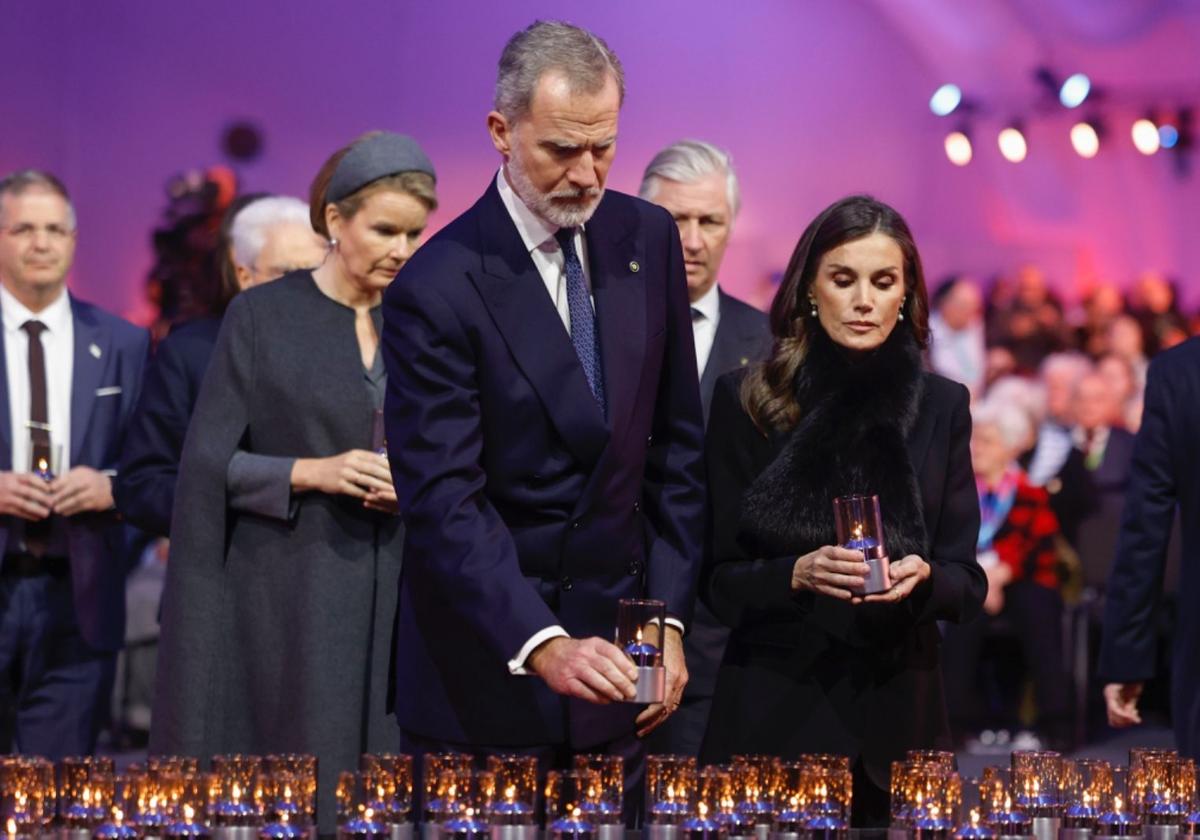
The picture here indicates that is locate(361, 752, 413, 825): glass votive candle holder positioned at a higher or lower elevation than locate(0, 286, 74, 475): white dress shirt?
lower

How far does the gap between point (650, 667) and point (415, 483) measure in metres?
0.54

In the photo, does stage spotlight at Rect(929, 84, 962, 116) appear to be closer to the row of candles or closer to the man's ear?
the man's ear

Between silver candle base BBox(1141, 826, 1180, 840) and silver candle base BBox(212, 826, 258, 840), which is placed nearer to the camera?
silver candle base BBox(212, 826, 258, 840)

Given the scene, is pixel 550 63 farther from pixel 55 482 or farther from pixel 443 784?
pixel 55 482

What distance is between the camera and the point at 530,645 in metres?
3.06

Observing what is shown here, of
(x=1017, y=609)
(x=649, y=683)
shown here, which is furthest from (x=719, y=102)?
(x=649, y=683)

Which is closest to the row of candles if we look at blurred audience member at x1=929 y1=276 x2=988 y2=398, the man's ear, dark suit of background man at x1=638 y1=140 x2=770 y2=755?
the man's ear

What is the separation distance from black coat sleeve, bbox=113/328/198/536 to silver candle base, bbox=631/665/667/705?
1.89 m

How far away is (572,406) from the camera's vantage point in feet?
10.5

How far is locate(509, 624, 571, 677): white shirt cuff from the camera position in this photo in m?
3.06

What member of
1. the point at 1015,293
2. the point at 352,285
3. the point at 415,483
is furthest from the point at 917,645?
the point at 1015,293

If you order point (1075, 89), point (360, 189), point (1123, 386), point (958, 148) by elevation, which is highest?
point (1075, 89)

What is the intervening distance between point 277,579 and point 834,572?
1.38 meters

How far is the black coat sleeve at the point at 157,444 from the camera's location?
179 inches
